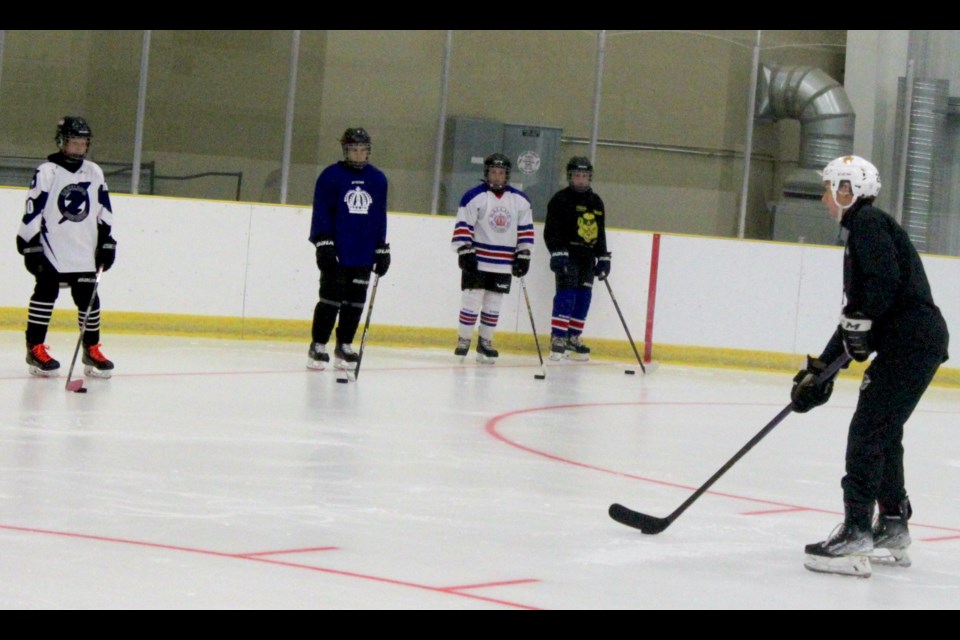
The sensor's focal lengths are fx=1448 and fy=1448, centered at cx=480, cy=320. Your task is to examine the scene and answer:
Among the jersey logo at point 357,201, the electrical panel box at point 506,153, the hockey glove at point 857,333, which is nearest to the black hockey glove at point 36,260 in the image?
the jersey logo at point 357,201

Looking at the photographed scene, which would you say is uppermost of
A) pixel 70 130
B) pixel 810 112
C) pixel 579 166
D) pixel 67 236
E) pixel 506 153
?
pixel 810 112

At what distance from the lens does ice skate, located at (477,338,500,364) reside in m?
9.51

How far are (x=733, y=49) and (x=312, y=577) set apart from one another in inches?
362

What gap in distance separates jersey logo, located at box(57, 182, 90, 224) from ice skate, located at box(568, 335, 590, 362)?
13.4 feet

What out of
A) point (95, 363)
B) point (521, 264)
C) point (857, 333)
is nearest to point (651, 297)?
point (521, 264)

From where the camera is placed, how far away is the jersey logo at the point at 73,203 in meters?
7.04

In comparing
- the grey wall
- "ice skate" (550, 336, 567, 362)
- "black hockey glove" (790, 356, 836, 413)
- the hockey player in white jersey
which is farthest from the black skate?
the grey wall

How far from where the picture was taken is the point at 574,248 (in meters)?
10.1

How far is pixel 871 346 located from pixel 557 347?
6180 mm

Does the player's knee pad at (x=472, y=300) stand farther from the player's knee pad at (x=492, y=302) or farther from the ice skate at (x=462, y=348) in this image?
the ice skate at (x=462, y=348)

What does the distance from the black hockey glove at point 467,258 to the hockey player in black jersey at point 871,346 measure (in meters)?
5.65

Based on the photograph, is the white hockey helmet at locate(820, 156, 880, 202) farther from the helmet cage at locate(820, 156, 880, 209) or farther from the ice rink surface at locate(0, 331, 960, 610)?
the ice rink surface at locate(0, 331, 960, 610)

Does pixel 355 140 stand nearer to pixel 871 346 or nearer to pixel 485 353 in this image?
pixel 485 353
